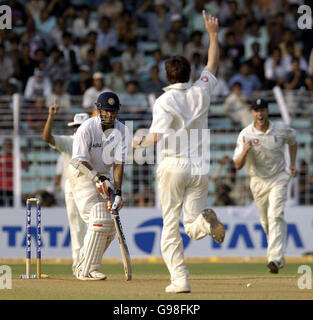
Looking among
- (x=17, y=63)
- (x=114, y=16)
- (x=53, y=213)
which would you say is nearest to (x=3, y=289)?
(x=53, y=213)

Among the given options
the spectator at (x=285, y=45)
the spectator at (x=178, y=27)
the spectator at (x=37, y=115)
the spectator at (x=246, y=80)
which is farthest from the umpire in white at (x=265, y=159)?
the spectator at (x=178, y=27)

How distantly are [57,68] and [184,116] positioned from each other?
1161 centimetres

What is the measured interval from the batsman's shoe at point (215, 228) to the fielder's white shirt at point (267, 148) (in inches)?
179

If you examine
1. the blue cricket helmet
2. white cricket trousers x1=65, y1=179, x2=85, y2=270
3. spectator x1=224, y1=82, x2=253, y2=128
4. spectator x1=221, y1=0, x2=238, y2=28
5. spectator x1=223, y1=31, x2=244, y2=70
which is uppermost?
spectator x1=221, y1=0, x2=238, y2=28

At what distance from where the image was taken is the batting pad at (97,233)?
10.9 m

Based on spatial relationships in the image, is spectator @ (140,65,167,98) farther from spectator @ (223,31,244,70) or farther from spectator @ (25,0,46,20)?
spectator @ (25,0,46,20)

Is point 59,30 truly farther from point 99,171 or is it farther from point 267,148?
point 99,171

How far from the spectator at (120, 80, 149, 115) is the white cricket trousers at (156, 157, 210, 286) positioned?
9.07 metres

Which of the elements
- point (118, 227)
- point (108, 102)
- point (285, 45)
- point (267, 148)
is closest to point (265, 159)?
point (267, 148)

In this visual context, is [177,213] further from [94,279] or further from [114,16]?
[114,16]

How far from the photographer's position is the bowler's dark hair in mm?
9312

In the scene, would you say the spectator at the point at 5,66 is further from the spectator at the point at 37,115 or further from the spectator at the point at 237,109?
the spectator at the point at 237,109

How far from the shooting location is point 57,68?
67.6 ft

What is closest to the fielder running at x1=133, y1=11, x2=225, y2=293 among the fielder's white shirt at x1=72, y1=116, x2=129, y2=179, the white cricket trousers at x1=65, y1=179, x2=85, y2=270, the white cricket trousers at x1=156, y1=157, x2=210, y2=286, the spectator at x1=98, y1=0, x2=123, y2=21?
the white cricket trousers at x1=156, y1=157, x2=210, y2=286
